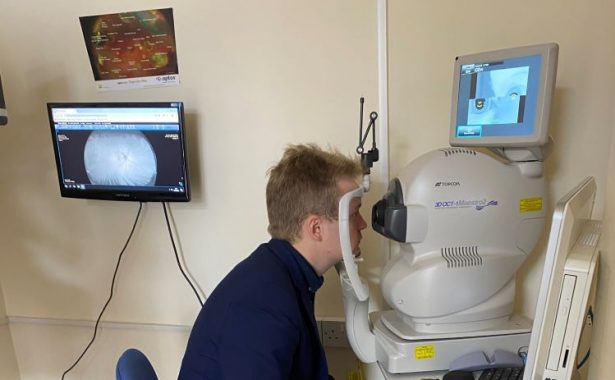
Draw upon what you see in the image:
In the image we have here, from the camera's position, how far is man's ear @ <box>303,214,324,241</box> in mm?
1188

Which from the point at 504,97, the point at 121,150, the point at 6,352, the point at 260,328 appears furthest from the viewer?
the point at 6,352

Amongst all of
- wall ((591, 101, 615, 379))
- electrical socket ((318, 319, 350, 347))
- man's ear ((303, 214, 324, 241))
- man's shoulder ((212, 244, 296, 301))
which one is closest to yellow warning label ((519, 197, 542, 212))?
wall ((591, 101, 615, 379))

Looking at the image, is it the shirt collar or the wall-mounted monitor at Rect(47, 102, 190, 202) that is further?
the wall-mounted monitor at Rect(47, 102, 190, 202)

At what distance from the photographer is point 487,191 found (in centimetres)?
114

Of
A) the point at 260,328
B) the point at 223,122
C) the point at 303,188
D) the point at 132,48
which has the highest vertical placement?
the point at 132,48

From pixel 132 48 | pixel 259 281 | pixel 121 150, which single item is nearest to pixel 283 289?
pixel 259 281

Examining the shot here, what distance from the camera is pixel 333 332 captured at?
1697 mm

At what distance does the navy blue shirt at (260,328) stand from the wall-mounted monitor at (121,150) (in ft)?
2.00

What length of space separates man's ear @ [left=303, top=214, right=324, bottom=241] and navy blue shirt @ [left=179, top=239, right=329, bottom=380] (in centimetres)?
6

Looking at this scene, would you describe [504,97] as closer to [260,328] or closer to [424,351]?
[424,351]

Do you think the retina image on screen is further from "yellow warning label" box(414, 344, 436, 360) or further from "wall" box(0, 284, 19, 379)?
"wall" box(0, 284, 19, 379)

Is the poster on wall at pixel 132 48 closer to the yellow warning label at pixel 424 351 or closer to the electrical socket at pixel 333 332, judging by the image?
the electrical socket at pixel 333 332

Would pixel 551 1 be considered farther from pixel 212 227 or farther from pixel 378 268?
pixel 212 227

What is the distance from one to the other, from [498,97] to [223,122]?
939mm
